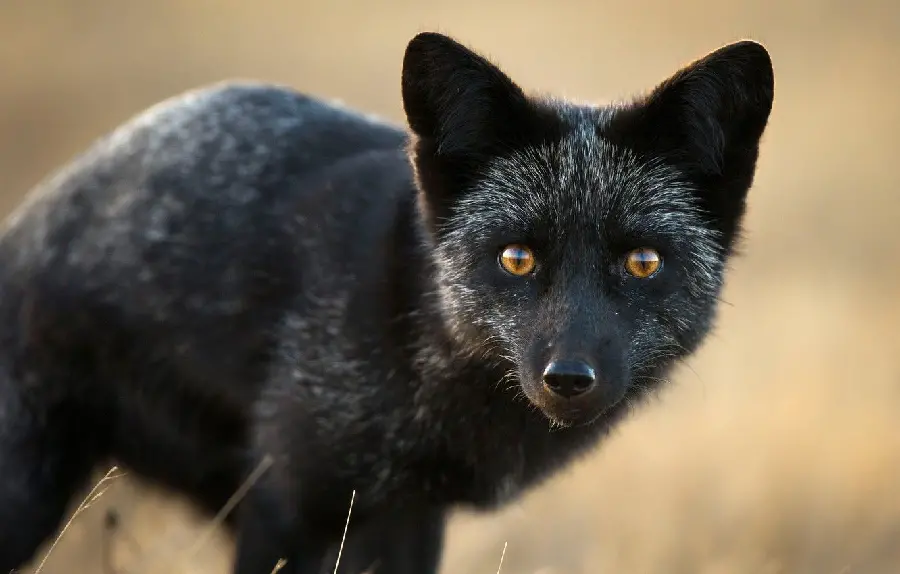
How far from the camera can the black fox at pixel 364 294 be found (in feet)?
17.2

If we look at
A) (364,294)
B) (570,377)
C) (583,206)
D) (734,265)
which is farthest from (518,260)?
(734,265)

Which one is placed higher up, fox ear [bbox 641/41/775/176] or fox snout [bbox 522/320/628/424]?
fox ear [bbox 641/41/775/176]

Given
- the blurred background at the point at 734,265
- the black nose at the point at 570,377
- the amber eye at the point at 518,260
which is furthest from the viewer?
the blurred background at the point at 734,265

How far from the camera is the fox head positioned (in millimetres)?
5105

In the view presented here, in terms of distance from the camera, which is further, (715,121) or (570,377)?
(715,121)

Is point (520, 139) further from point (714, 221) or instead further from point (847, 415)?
point (847, 415)

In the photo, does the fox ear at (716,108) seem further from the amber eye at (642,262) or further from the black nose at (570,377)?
the black nose at (570,377)

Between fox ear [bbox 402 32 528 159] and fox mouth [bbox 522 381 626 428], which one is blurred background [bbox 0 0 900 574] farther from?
fox ear [bbox 402 32 528 159]

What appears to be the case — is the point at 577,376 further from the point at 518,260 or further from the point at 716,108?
the point at 716,108

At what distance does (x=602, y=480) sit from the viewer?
1111cm

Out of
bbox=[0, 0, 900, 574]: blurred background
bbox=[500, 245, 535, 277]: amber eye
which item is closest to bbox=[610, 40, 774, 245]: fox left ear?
bbox=[500, 245, 535, 277]: amber eye

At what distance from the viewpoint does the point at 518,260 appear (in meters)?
5.25

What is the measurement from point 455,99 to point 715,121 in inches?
39.7

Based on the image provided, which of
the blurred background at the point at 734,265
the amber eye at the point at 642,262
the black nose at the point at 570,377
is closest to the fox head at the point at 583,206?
the amber eye at the point at 642,262
